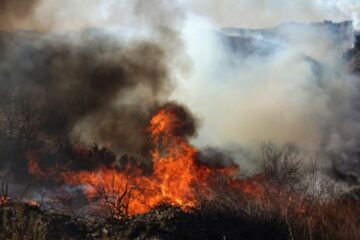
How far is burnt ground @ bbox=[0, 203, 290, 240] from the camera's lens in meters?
8.41

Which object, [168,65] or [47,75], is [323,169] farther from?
[47,75]

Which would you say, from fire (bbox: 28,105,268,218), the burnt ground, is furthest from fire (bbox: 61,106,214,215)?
the burnt ground

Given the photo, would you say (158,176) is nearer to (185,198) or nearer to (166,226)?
(185,198)

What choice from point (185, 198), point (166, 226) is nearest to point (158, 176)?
point (185, 198)

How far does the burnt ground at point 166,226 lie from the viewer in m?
8.41

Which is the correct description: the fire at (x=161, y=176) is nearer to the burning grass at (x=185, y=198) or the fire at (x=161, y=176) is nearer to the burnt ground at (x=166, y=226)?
the burning grass at (x=185, y=198)

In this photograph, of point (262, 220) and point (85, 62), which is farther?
point (85, 62)

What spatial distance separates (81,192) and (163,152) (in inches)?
129

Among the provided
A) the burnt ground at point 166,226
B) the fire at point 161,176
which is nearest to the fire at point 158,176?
the fire at point 161,176

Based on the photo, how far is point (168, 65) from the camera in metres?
19.7

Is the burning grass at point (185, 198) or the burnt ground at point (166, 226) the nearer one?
the burnt ground at point (166, 226)

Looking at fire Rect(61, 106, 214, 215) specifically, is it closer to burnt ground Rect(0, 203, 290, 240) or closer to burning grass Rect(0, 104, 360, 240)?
burning grass Rect(0, 104, 360, 240)

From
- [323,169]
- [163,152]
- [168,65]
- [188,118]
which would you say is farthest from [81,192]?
Result: [323,169]

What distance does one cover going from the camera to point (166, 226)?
847cm
